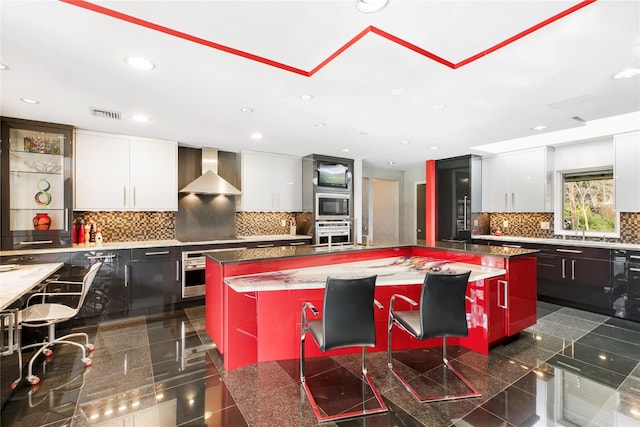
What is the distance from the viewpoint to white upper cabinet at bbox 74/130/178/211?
388 centimetres

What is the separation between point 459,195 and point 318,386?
186 inches

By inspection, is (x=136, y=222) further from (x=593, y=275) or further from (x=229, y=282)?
(x=593, y=275)

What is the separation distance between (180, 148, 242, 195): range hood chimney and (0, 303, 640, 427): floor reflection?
2.24 meters

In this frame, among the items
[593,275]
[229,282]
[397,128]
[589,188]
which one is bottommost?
[593,275]

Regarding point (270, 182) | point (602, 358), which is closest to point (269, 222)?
point (270, 182)

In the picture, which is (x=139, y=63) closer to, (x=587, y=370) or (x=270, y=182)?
(x=270, y=182)

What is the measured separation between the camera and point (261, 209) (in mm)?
5281

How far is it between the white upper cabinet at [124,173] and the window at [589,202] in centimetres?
645

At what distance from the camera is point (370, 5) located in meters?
1.58

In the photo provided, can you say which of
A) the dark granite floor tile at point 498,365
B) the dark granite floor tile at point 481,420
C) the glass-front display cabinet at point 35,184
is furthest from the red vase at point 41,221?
the dark granite floor tile at point 498,365

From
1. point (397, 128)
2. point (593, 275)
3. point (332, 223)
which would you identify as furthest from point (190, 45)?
point (593, 275)

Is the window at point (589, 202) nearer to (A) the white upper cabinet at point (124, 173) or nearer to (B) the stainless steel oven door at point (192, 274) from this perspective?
(B) the stainless steel oven door at point (192, 274)

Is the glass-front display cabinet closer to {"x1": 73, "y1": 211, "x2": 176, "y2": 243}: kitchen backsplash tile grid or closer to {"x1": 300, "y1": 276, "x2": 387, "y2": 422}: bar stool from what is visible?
{"x1": 73, "y1": 211, "x2": 176, "y2": 243}: kitchen backsplash tile grid

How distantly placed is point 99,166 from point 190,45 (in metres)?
2.99
